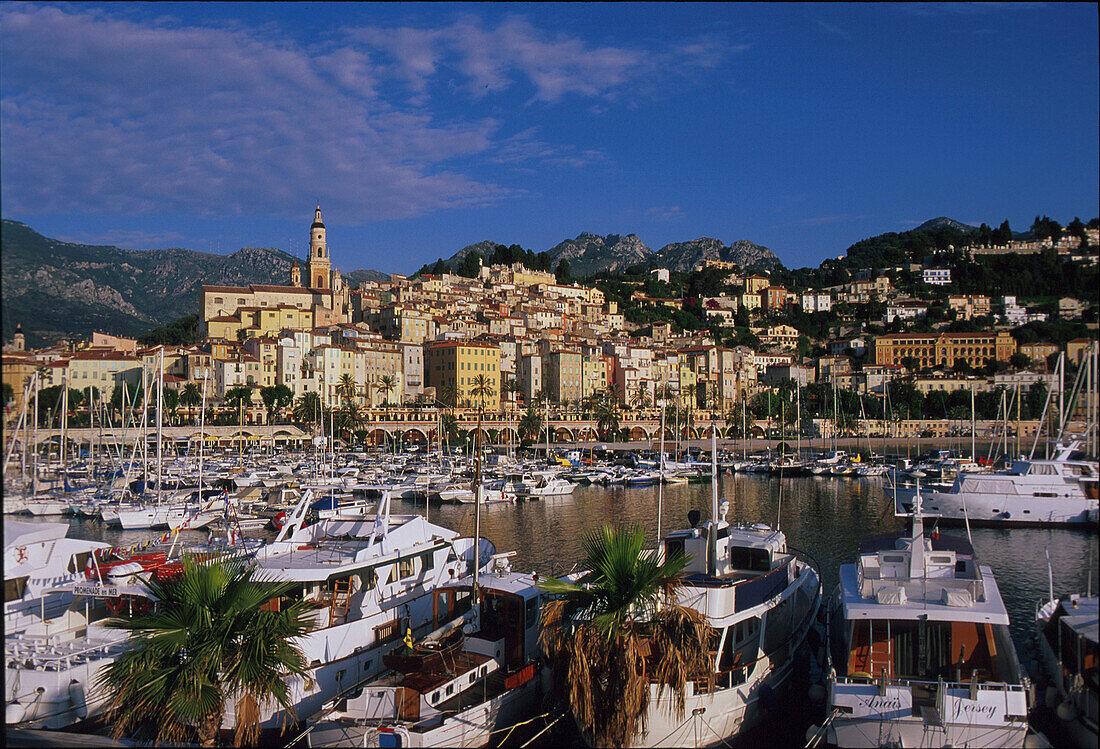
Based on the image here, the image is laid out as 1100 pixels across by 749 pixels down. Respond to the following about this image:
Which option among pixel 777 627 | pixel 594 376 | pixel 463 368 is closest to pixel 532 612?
pixel 777 627

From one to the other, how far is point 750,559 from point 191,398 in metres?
66.5

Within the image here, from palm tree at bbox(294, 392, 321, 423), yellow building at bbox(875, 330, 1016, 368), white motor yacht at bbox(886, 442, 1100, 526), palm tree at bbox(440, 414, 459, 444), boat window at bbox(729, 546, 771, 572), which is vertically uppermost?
yellow building at bbox(875, 330, 1016, 368)

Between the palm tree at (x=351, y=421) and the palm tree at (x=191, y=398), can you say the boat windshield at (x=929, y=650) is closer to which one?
the palm tree at (x=351, y=421)

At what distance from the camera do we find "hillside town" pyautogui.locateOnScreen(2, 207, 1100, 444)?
7338cm

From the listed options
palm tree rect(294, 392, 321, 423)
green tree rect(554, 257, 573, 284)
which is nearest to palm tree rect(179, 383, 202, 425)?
palm tree rect(294, 392, 321, 423)

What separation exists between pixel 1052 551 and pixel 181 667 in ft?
90.6

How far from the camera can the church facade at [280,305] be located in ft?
296

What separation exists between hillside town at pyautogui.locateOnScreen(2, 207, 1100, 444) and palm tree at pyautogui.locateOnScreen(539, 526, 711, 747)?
4339 centimetres

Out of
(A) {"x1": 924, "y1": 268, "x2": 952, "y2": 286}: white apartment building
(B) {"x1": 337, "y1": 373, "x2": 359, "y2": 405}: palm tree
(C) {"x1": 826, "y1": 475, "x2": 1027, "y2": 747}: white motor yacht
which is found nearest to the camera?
(C) {"x1": 826, "y1": 475, "x2": 1027, "y2": 747}: white motor yacht

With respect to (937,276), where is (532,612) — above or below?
below

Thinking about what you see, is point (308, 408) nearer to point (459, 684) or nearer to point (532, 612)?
point (532, 612)

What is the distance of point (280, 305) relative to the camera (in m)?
93.2

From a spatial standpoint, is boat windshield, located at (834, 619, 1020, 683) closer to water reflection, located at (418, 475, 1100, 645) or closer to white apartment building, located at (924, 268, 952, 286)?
water reflection, located at (418, 475, 1100, 645)

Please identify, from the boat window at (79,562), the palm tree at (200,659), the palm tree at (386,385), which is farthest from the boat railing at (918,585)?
the palm tree at (386,385)
